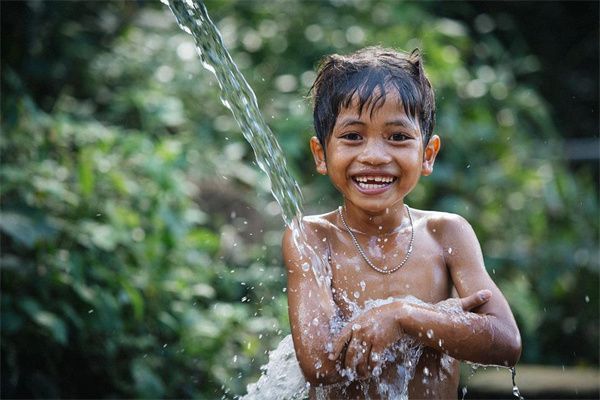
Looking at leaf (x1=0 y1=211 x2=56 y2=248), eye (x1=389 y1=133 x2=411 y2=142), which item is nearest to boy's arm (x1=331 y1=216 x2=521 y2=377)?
eye (x1=389 y1=133 x2=411 y2=142)

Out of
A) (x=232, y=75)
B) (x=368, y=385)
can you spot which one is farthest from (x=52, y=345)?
(x=368, y=385)

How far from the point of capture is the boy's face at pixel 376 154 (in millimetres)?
2486

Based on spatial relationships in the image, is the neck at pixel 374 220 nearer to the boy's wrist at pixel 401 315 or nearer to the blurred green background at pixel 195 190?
the boy's wrist at pixel 401 315

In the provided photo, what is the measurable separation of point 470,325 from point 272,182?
0.89m

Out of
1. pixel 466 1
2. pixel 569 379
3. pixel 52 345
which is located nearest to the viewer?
pixel 52 345

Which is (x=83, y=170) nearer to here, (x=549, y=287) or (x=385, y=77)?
(x=385, y=77)

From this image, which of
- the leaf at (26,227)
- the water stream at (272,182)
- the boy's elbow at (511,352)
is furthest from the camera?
the leaf at (26,227)

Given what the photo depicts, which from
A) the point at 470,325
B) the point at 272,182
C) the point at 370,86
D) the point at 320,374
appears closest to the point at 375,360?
the point at 320,374

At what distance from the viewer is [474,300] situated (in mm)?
2430

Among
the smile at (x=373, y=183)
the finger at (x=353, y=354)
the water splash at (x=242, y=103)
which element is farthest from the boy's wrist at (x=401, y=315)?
the water splash at (x=242, y=103)

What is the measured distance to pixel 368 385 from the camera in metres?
2.54

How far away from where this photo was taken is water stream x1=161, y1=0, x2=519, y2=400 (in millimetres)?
2549

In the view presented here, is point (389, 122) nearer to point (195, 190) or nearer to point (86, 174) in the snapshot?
point (86, 174)

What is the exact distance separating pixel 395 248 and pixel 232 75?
36.1 inches
